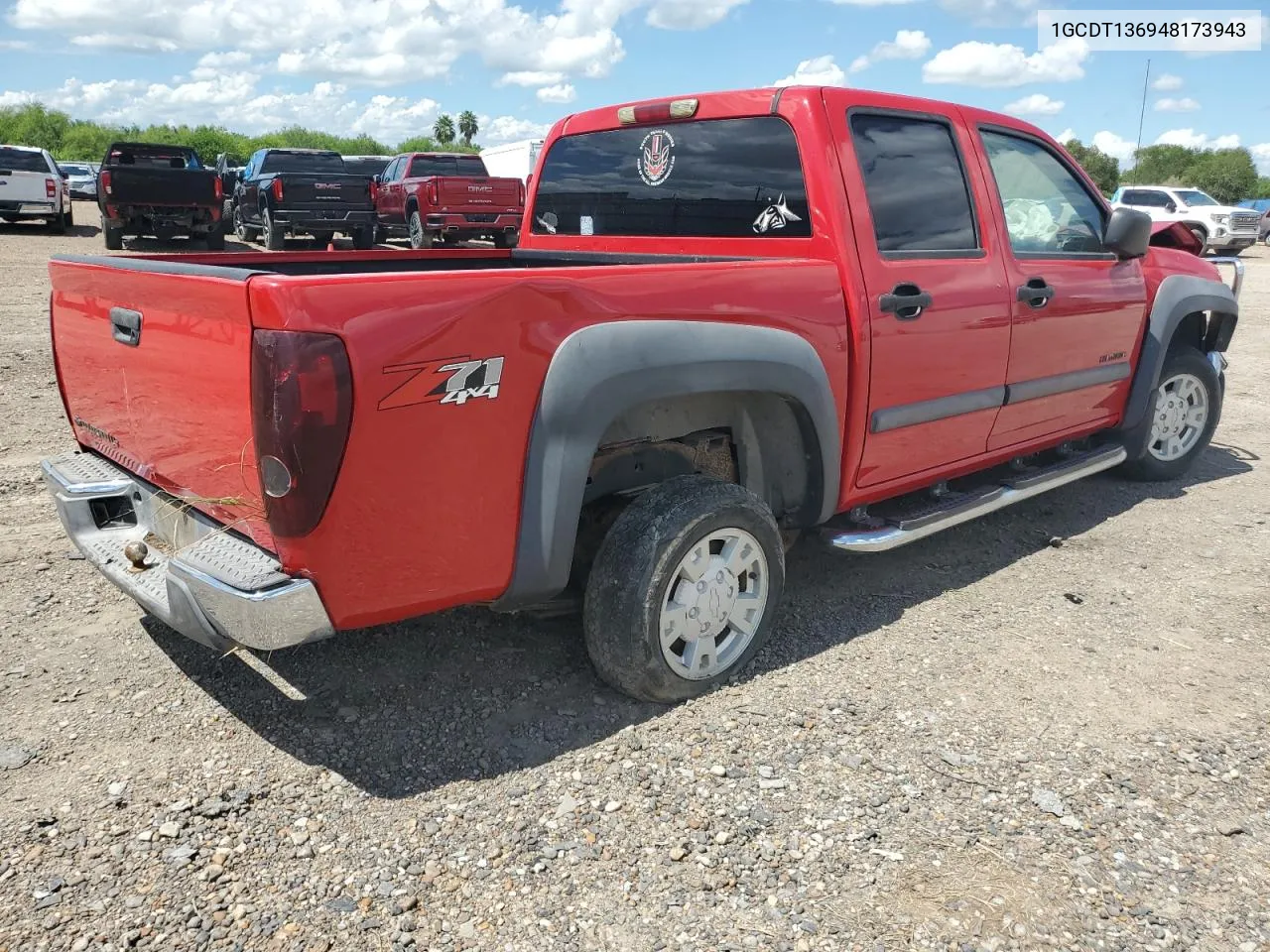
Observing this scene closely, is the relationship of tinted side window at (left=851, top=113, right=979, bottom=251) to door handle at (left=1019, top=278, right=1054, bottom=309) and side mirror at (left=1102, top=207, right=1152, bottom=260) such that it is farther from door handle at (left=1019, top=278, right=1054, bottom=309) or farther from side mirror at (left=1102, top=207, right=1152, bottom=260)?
side mirror at (left=1102, top=207, right=1152, bottom=260)

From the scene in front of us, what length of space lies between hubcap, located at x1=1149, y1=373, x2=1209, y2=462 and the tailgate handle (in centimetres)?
497

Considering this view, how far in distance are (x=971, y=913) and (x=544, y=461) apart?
4.88 feet

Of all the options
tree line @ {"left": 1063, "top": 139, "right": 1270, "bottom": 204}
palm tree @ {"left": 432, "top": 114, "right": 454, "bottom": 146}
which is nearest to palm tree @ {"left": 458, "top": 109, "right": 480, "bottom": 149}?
palm tree @ {"left": 432, "top": 114, "right": 454, "bottom": 146}

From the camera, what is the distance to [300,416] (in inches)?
86.0

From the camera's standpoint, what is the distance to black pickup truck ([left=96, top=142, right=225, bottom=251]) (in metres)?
15.0

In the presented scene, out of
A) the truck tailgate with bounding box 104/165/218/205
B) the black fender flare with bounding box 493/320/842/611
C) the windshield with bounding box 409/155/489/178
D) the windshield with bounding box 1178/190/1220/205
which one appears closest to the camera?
the black fender flare with bounding box 493/320/842/611

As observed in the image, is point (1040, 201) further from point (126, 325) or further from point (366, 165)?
point (366, 165)

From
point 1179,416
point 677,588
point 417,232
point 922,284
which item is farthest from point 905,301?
point 417,232

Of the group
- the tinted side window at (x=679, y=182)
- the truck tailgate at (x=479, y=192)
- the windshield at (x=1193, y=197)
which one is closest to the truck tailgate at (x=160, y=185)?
the truck tailgate at (x=479, y=192)

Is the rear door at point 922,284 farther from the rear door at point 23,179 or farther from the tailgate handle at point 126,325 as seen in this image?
the rear door at point 23,179

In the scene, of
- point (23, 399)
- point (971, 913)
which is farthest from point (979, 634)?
point (23, 399)

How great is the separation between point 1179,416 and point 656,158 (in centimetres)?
358

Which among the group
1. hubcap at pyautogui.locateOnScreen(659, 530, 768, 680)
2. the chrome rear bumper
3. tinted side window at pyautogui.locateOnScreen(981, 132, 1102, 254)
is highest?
tinted side window at pyautogui.locateOnScreen(981, 132, 1102, 254)

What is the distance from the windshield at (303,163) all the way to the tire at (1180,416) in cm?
1585
